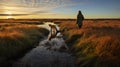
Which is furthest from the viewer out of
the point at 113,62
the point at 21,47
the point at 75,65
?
the point at 21,47

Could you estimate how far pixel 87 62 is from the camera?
14023mm

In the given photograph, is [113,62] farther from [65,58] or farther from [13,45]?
[13,45]

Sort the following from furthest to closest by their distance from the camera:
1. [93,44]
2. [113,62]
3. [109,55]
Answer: [93,44], [109,55], [113,62]

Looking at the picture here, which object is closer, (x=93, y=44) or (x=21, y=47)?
(x=93, y=44)

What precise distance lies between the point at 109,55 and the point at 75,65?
2.19 meters

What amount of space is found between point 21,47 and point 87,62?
736 centimetres

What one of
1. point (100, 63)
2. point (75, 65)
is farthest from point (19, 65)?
point (100, 63)

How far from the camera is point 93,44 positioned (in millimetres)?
17766

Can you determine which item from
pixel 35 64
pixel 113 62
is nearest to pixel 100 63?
pixel 113 62

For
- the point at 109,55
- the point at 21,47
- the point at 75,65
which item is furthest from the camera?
the point at 21,47

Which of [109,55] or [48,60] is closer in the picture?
[109,55]

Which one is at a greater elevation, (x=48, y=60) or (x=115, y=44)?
(x=115, y=44)

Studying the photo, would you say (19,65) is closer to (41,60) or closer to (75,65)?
(41,60)

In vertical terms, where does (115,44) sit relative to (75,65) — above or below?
above
